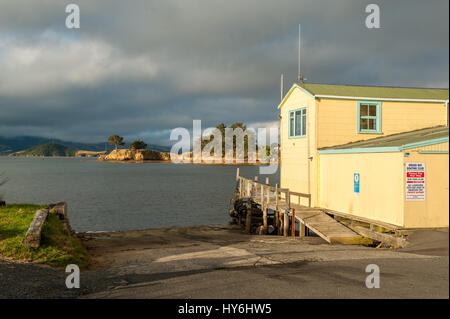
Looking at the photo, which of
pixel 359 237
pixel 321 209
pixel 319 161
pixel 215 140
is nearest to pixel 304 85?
pixel 319 161

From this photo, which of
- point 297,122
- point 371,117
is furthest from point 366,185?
point 297,122

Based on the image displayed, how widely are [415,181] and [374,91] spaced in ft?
33.4

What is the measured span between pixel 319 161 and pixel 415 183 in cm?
758

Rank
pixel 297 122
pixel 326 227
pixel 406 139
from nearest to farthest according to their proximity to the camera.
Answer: pixel 406 139, pixel 326 227, pixel 297 122

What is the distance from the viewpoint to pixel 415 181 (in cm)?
1443

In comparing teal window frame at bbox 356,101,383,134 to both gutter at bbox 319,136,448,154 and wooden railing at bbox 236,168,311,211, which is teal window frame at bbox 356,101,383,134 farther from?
wooden railing at bbox 236,168,311,211

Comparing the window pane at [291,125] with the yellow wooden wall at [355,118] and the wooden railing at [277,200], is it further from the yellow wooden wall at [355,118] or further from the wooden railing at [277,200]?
the wooden railing at [277,200]

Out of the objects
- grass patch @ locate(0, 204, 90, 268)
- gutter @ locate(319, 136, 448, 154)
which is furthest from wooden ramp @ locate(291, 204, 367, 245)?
grass patch @ locate(0, 204, 90, 268)

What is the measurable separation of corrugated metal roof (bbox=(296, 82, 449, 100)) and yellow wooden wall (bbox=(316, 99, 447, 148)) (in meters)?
0.54

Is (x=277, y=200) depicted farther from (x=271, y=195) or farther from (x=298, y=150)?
(x=271, y=195)

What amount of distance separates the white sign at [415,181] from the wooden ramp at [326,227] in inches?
129
